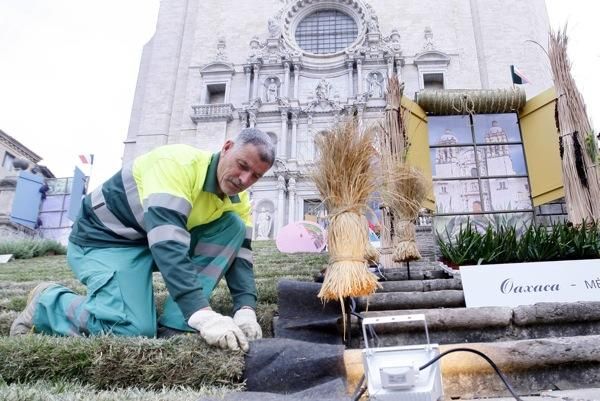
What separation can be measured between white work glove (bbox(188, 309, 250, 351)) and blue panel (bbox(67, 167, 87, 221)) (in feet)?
54.1

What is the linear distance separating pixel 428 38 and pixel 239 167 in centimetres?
1812

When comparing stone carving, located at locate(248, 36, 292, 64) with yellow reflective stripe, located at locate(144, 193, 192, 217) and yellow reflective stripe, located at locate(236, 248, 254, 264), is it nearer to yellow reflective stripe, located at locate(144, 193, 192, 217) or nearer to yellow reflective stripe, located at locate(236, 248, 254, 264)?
yellow reflective stripe, located at locate(236, 248, 254, 264)

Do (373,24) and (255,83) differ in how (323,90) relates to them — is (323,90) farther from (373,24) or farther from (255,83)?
(373,24)

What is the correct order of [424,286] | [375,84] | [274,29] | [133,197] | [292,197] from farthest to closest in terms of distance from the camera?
[274,29] < [375,84] < [292,197] < [424,286] < [133,197]

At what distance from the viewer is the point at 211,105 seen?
17.1 meters

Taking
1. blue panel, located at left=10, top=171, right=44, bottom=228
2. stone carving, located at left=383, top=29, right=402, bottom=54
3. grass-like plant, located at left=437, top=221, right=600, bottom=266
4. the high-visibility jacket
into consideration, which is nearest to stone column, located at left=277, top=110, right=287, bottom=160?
stone carving, located at left=383, top=29, right=402, bottom=54

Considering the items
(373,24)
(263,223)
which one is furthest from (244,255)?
(373,24)

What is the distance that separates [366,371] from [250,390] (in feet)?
1.67

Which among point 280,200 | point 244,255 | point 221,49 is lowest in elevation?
point 244,255

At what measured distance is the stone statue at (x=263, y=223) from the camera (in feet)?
49.8

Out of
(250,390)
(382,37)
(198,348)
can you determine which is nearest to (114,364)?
(198,348)

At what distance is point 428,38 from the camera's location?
17.7m

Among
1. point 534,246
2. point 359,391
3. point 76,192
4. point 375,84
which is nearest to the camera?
point 359,391

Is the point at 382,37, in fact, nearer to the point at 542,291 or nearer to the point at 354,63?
the point at 354,63
